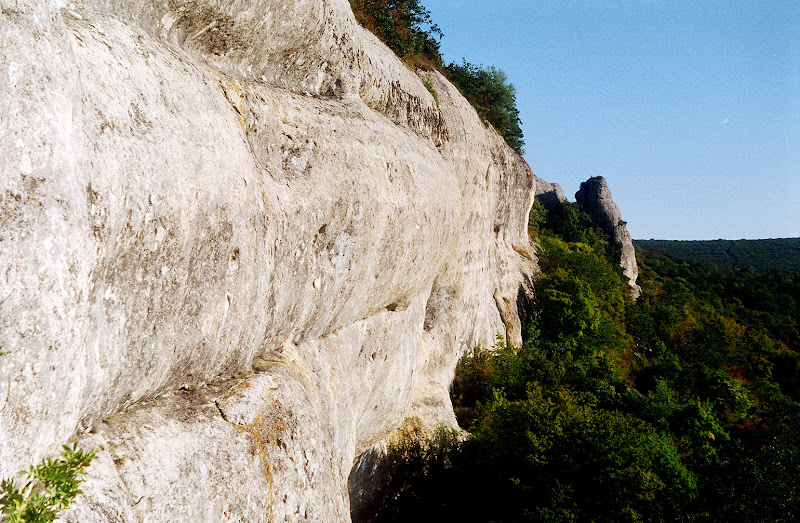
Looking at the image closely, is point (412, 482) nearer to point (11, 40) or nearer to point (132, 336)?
point (132, 336)

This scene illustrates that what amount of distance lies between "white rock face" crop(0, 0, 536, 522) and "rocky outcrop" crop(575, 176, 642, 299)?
38.0 metres

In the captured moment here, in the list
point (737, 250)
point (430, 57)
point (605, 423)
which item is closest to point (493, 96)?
point (430, 57)

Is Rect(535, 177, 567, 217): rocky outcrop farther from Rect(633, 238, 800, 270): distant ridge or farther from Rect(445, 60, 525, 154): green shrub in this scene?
Rect(633, 238, 800, 270): distant ridge

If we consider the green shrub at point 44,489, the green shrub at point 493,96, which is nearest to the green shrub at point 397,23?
the green shrub at point 493,96

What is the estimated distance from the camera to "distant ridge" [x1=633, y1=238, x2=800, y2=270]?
10550 cm

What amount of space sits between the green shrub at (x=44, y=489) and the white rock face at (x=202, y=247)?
0.12 meters

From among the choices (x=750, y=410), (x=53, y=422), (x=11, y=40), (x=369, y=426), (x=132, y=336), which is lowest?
(x=750, y=410)

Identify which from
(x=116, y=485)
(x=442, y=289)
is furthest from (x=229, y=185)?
(x=442, y=289)

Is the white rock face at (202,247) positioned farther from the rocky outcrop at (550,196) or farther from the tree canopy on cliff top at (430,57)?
the rocky outcrop at (550,196)

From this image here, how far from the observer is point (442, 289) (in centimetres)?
1756

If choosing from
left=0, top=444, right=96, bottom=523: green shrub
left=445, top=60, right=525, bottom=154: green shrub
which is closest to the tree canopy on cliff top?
left=445, top=60, right=525, bottom=154: green shrub

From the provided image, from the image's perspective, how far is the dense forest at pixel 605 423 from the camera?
41.9ft

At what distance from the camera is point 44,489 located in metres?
3.79

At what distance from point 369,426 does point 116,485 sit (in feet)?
27.3
